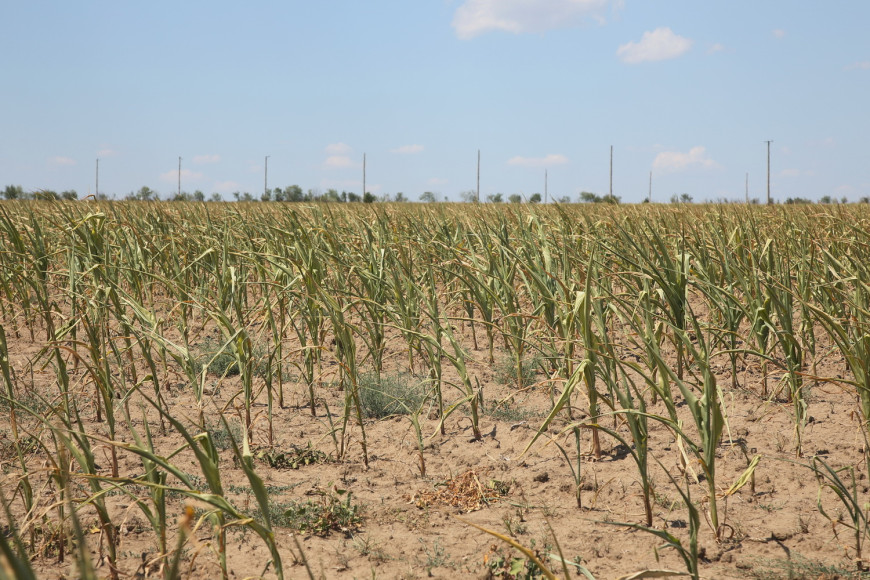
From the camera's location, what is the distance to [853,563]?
5.49 ft

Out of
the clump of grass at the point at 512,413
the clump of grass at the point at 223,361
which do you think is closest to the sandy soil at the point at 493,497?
the clump of grass at the point at 512,413

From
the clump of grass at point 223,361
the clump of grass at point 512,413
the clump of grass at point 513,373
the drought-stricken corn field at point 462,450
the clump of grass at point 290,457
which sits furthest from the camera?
the clump of grass at point 223,361

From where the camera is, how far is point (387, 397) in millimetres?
2891

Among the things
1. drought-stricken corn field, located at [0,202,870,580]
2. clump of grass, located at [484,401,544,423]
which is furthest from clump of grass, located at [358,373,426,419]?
clump of grass, located at [484,401,544,423]

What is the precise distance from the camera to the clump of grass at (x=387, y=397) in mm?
2881

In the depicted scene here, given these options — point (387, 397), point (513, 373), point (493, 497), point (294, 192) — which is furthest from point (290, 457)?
point (294, 192)

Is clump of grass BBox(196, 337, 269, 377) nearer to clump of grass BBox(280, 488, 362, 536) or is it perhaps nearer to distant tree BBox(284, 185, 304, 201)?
clump of grass BBox(280, 488, 362, 536)

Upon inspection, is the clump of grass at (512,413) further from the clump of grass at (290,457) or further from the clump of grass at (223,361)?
the clump of grass at (223,361)

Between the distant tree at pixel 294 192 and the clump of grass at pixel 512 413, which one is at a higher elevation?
the distant tree at pixel 294 192

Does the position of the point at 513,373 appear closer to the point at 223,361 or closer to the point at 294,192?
the point at 223,361

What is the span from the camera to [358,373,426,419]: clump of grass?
288 centimetres

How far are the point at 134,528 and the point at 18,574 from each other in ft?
4.65

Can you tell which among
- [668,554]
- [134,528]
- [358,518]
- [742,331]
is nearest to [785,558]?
[668,554]

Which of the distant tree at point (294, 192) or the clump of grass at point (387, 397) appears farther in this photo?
the distant tree at point (294, 192)
